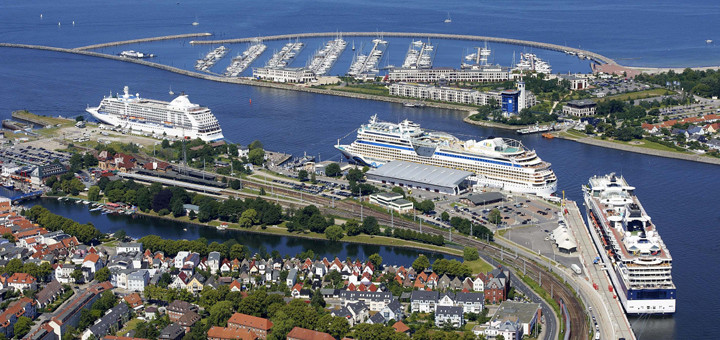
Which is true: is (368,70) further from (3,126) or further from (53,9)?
(53,9)

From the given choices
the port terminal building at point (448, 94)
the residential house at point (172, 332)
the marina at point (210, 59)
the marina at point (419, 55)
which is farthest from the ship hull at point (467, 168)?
the marina at point (210, 59)

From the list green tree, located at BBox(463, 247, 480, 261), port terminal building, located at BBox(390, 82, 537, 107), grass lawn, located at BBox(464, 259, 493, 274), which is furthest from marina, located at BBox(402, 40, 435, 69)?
grass lawn, located at BBox(464, 259, 493, 274)

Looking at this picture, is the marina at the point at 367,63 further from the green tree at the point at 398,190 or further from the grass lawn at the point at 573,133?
the green tree at the point at 398,190

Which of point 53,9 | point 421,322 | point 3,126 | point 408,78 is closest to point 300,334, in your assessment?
point 421,322

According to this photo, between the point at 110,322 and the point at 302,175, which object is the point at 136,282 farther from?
the point at 302,175

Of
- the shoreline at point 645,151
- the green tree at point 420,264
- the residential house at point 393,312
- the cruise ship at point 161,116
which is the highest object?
the cruise ship at point 161,116
